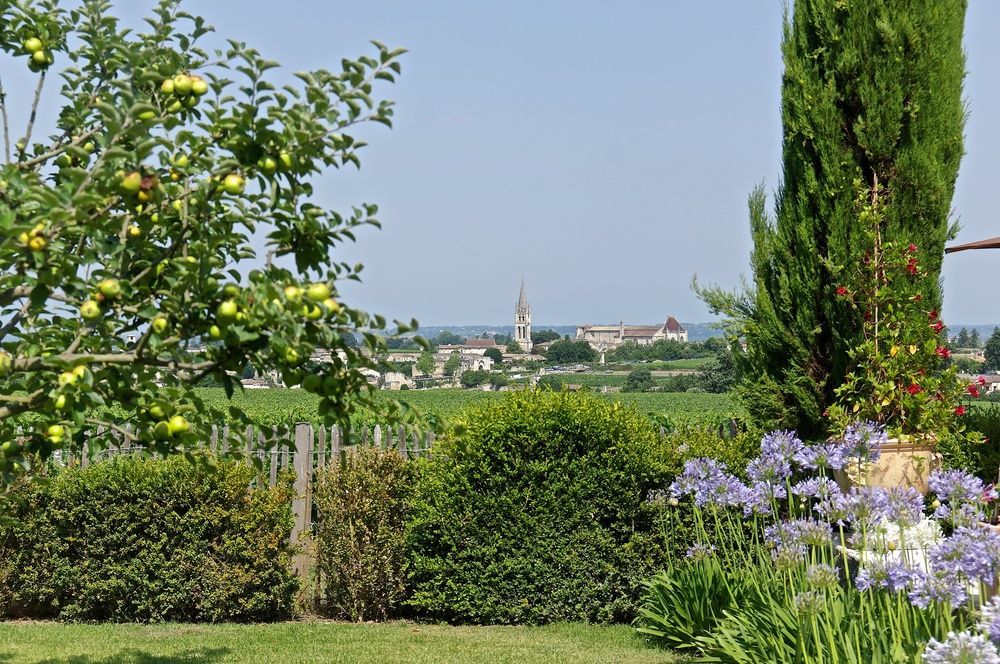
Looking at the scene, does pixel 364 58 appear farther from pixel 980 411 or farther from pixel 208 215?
pixel 980 411

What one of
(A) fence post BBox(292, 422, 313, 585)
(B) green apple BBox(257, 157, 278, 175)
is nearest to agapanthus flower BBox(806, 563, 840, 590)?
(B) green apple BBox(257, 157, 278, 175)

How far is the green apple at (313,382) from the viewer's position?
3.19m

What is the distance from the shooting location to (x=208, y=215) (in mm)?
3266

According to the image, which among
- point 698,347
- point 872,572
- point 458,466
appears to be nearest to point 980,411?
point 458,466

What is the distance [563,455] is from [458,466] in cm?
81

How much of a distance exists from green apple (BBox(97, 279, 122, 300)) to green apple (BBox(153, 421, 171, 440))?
1.52 feet

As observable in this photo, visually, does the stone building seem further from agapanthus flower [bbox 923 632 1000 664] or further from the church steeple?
agapanthus flower [bbox 923 632 1000 664]

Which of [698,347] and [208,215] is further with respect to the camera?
[698,347]

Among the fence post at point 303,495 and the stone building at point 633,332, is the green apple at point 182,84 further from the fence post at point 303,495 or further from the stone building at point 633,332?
the stone building at point 633,332

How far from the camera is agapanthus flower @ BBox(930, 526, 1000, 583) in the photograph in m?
2.94

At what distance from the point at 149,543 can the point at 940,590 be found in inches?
247

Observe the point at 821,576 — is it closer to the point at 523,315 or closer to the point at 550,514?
the point at 550,514

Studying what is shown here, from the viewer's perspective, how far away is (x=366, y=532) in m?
8.05

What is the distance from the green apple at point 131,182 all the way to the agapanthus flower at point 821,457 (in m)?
2.96
